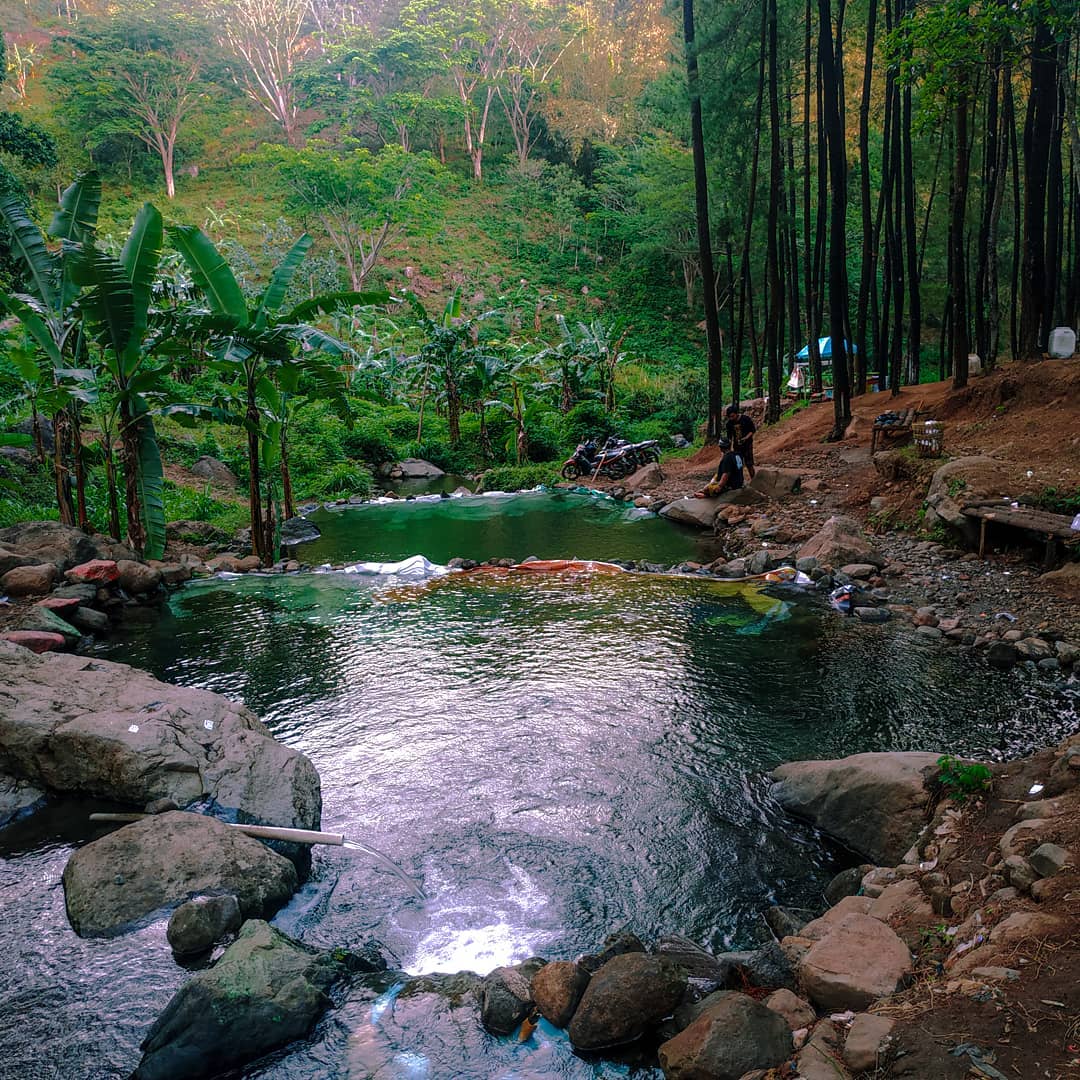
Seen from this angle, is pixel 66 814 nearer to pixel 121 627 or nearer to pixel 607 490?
pixel 121 627

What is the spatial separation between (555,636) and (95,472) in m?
11.6

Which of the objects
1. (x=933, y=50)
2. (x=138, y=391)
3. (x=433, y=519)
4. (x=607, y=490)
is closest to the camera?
(x=933, y=50)

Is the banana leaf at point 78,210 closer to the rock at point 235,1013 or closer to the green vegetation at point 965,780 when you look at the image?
the rock at point 235,1013

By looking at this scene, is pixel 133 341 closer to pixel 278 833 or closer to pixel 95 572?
pixel 95 572

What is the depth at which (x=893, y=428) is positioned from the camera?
46.0 ft

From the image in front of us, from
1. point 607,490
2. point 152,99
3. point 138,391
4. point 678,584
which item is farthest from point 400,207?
point 678,584

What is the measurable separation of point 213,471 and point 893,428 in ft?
49.8

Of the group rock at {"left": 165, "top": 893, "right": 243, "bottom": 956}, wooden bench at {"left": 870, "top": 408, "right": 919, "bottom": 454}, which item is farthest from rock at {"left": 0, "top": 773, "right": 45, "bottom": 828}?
wooden bench at {"left": 870, "top": 408, "right": 919, "bottom": 454}

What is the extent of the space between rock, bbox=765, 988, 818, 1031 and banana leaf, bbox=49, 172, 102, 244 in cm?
1198

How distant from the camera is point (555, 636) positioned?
932cm

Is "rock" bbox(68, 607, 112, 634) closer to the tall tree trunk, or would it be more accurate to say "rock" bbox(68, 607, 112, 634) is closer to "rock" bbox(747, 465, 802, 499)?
"rock" bbox(747, 465, 802, 499)

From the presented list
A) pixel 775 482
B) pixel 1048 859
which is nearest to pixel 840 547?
pixel 775 482

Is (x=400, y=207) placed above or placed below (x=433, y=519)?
above

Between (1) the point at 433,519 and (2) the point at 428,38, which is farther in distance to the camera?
(2) the point at 428,38
